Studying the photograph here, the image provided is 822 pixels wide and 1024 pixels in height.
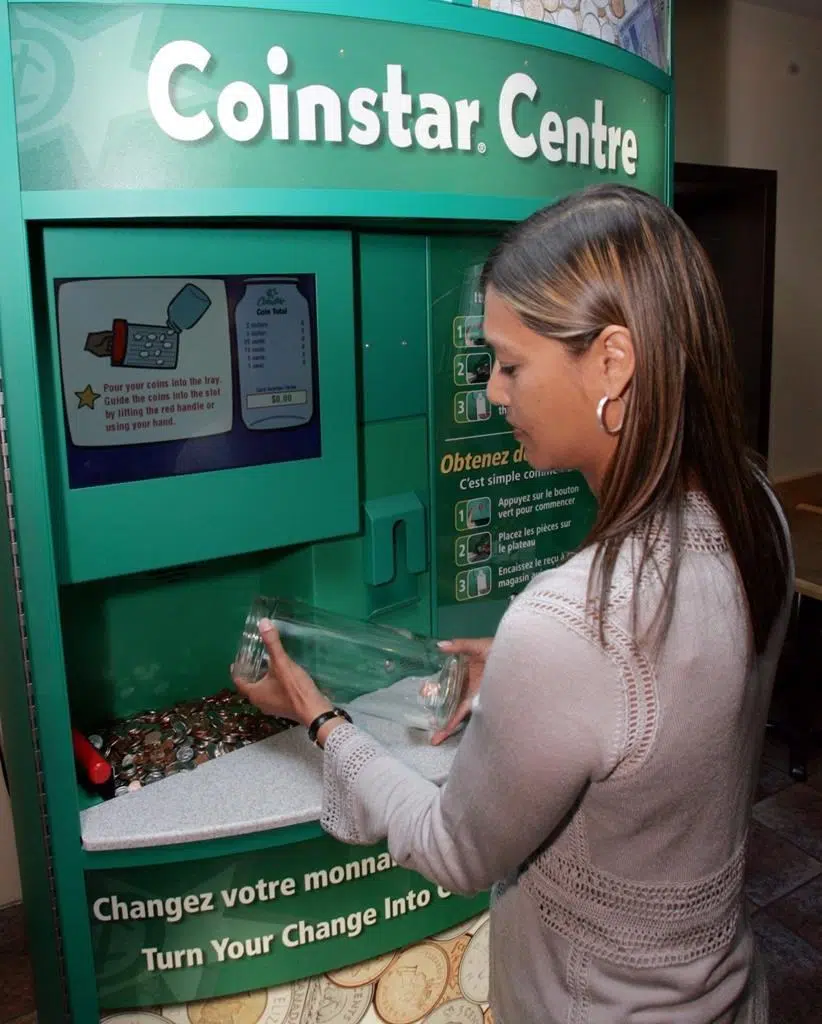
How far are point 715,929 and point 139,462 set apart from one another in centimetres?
105

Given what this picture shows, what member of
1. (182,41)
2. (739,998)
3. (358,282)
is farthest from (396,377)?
(739,998)

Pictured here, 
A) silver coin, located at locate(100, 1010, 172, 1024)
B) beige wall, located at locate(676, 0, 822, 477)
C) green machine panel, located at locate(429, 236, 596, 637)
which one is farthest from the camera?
beige wall, located at locate(676, 0, 822, 477)

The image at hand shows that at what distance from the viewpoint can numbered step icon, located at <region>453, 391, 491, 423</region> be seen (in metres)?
1.87

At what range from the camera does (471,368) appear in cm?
187

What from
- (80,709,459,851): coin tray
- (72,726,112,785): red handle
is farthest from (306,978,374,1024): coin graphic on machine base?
(72,726,112,785): red handle

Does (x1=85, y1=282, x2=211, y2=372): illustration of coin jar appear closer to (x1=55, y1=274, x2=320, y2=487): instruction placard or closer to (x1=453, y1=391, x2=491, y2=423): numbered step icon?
(x1=55, y1=274, x2=320, y2=487): instruction placard

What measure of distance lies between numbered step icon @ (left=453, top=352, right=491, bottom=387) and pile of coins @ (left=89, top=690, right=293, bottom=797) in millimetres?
767

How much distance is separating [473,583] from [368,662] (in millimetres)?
285

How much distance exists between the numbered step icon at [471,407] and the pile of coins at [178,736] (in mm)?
704

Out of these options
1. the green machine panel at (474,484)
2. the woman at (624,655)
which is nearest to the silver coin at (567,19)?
the green machine panel at (474,484)

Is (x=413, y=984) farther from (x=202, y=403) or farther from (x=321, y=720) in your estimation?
(x=202, y=403)

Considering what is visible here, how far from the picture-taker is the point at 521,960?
1062mm

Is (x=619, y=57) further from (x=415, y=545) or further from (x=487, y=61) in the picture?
(x=415, y=545)

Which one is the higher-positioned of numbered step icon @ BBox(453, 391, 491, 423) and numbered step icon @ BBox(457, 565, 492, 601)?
numbered step icon @ BBox(453, 391, 491, 423)
